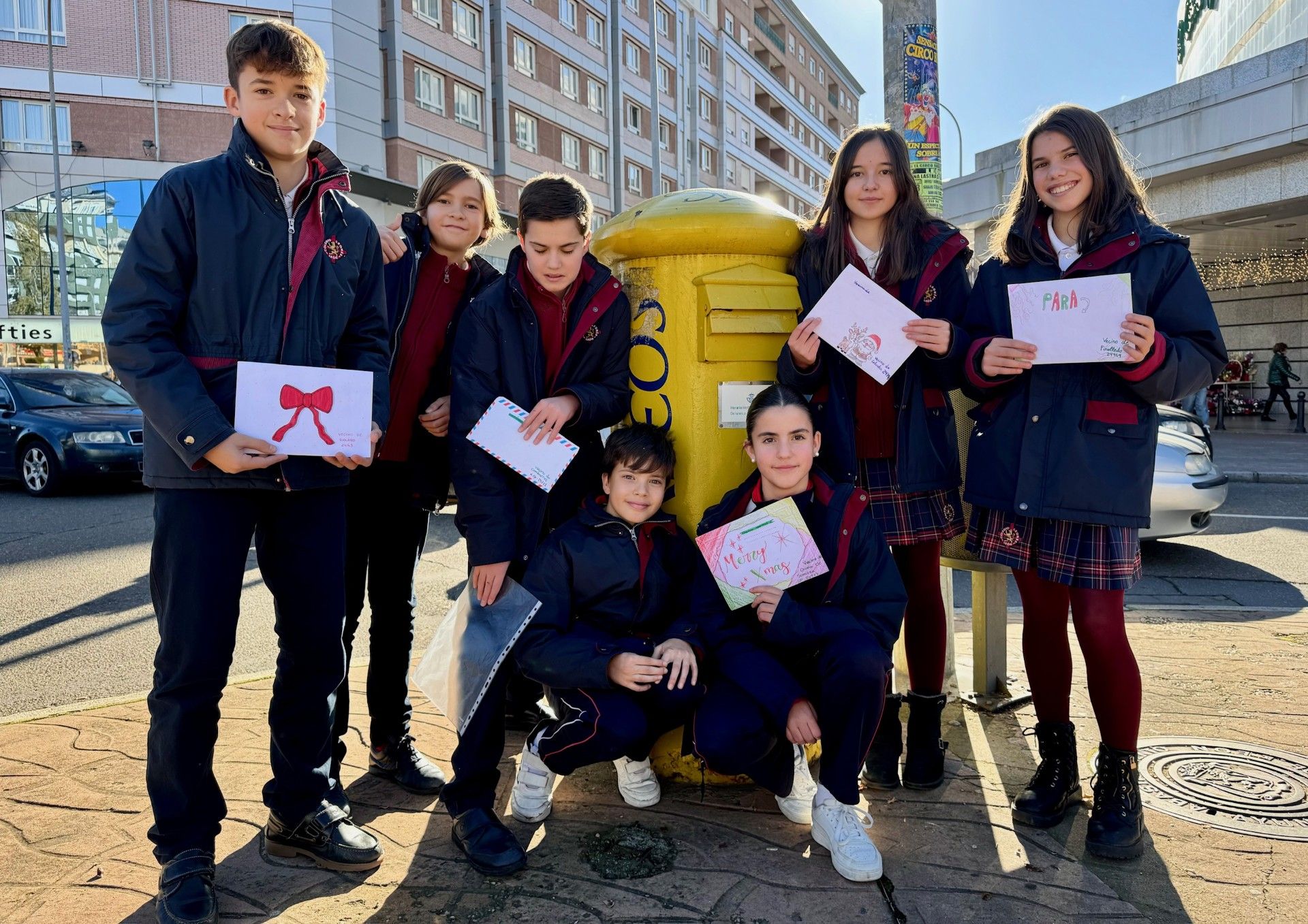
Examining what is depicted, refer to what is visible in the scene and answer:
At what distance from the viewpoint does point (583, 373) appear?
9.16 feet

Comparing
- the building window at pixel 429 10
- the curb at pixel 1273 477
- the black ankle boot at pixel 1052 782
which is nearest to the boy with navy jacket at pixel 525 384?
the black ankle boot at pixel 1052 782

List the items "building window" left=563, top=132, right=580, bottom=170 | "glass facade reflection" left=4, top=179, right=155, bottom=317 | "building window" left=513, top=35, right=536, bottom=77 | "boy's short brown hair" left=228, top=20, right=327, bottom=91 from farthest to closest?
"building window" left=563, top=132, right=580, bottom=170 → "building window" left=513, top=35, right=536, bottom=77 → "glass facade reflection" left=4, top=179, right=155, bottom=317 → "boy's short brown hair" left=228, top=20, right=327, bottom=91

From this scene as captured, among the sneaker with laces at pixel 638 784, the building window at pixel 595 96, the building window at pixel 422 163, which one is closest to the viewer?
the sneaker with laces at pixel 638 784

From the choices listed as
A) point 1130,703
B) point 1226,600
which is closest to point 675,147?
point 1226,600

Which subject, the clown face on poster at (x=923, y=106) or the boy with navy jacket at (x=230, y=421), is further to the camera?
the clown face on poster at (x=923, y=106)

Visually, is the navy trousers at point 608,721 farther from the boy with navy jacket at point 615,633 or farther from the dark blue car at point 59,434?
the dark blue car at point 59,434

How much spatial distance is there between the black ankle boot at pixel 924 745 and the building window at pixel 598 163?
31.2m

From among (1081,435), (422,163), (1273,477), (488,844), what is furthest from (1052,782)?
(422,163)

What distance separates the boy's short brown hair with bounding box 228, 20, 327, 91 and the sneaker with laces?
208 cm

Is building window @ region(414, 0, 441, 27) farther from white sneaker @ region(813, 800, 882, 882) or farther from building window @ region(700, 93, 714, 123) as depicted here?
white sneaker @ region(813, 800, 882, 882)

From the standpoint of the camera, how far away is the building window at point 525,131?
90.7 ft

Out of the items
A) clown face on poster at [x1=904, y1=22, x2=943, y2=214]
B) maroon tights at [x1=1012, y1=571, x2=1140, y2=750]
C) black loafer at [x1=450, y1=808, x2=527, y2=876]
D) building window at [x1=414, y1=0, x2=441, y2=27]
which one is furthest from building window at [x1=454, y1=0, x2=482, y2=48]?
black loafer at [x1=450, y1=808, x2=527, y2=876]

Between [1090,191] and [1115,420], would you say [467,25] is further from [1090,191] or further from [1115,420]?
[1115,420]

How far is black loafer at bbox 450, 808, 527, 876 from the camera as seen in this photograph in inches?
90.7
